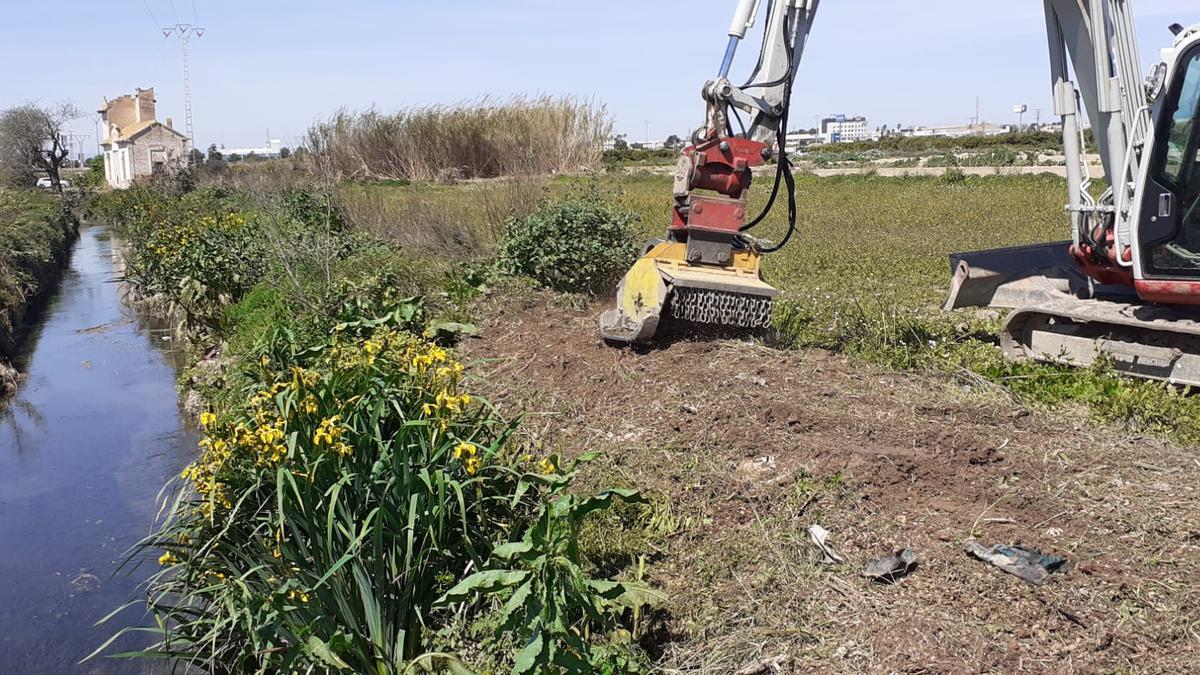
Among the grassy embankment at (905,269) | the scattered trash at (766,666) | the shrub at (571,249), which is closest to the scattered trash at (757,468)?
the scattered trash at (766,666)

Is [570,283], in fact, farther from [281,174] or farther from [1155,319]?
[281,174]

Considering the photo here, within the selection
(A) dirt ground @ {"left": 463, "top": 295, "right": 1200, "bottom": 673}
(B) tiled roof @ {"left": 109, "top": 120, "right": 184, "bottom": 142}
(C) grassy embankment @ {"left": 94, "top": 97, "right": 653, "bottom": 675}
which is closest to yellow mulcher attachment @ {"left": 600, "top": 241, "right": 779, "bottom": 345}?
(A) dirt ground @ {"left": 463, "top": 295, "right": 1200, "bottom": 673}

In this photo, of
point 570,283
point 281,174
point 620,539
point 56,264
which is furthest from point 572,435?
point 56,264

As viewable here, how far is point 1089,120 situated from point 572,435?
4.70m

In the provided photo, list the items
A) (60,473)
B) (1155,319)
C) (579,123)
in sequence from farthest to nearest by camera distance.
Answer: (579,123), (60,473), (1155,319)

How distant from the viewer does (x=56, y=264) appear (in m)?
21.6

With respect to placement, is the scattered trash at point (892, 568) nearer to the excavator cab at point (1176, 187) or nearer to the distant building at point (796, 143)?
the excavator cab at point (1176, 187)

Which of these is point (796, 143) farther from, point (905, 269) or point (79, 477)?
point (79, 477)

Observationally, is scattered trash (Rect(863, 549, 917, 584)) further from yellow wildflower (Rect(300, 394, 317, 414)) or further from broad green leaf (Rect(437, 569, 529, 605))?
yellow wildflower (Rect(300, 394, 317, 414))

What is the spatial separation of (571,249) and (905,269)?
491 cm

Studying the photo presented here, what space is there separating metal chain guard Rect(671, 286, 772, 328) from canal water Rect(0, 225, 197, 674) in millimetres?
3878

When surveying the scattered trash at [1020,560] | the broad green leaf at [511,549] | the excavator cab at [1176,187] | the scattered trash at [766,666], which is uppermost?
the excavator cab at [1176,187]

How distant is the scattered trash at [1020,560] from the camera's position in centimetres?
414

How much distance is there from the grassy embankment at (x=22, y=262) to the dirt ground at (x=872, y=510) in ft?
30.0
